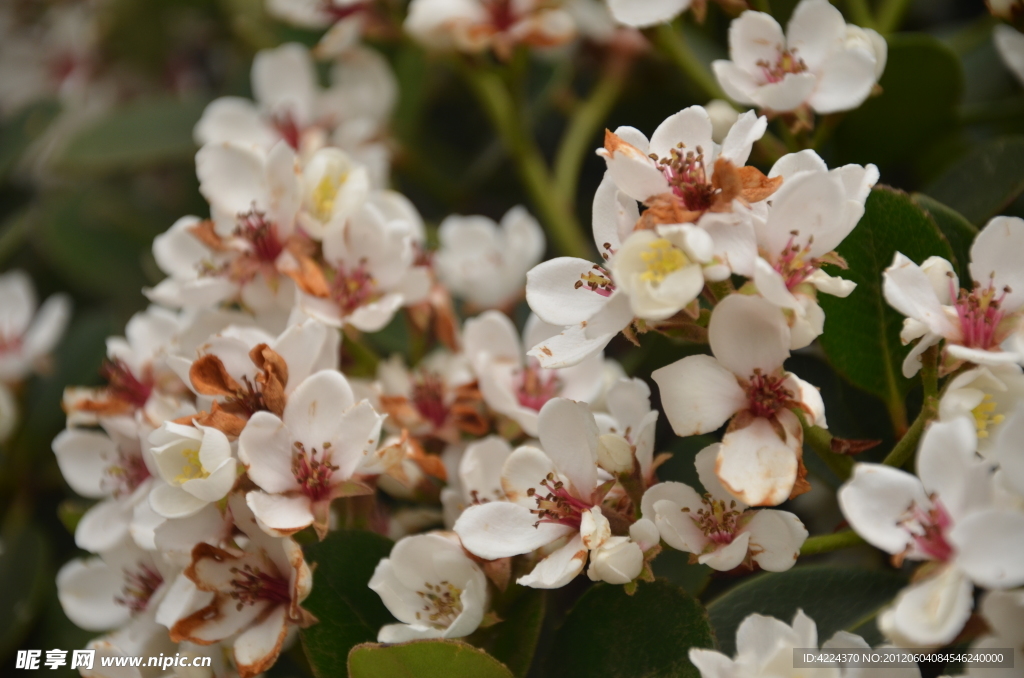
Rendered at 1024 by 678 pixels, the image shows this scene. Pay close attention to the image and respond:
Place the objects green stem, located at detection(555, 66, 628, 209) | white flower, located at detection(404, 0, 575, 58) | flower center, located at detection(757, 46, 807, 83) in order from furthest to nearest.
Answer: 1. green stem, located at detection(555, 66, 628, 209)
2. white flower, located at detection(404, 0, 575, 58)
3. flower center, located at detection(757, 46, 807, 83)

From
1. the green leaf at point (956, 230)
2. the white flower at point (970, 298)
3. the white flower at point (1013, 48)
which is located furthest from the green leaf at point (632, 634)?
the white flower at point (1013, 48)

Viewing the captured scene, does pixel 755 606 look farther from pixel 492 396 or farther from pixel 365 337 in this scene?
pixel 365 337

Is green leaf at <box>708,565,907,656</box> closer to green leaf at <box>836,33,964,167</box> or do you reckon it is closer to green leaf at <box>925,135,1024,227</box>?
green leaf at <box>925,135,1024,227</box>

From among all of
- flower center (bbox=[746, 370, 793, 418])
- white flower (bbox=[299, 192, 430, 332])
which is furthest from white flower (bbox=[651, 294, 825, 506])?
white flower (bbox=[299, 192, 430, 332])

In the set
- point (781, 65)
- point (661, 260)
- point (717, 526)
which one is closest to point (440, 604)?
point (717, 526)

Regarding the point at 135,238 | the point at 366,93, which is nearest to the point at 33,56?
the point at 135,238

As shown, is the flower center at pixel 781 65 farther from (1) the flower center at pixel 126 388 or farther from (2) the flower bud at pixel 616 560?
(1) the flower center at pixel 126 388

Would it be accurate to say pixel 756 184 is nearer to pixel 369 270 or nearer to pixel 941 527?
pixel 941 527
